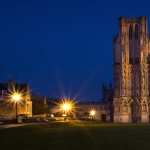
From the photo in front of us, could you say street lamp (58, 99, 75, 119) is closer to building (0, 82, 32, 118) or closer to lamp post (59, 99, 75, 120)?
lamp post (59, 99, 75, 120)

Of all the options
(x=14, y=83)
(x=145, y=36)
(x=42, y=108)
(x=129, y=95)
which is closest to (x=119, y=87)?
(x=129, y=95)

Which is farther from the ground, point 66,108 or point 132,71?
point 132,71

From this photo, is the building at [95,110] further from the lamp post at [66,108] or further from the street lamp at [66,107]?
the lamp post at [66,108]

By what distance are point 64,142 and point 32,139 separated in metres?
2.36

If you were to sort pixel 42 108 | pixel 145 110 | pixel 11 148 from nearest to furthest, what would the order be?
1. pixel 11 148
2. pixel 42 108
3. pixel 145 110

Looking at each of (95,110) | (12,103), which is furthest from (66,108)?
(95,110)

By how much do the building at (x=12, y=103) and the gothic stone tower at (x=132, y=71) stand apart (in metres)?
44.0

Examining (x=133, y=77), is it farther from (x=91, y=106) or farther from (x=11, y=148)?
(x=11, y=148)

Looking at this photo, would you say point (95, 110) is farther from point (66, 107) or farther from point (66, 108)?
point (66, 107)

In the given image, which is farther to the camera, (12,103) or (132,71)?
(132,71)

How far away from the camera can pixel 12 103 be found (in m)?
112

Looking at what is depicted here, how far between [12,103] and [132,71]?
2491 inches

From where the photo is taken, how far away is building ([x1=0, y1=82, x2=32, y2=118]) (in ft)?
366

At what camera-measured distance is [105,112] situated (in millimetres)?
185500
